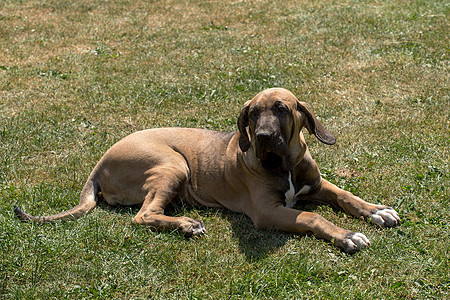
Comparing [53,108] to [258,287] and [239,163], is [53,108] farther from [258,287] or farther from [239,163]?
[258,287]

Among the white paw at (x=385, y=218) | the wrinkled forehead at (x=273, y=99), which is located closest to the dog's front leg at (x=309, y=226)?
the white paw at (x=385, y=218)

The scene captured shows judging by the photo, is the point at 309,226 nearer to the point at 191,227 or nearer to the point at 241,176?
the point at 241,176

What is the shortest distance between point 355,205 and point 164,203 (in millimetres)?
1945

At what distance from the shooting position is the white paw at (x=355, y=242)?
14.3 ft

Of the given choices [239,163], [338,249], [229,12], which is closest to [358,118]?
[239,163]

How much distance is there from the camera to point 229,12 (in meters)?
12.8

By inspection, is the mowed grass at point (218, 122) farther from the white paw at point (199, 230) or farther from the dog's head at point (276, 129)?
the dog's head at point (276, 129)

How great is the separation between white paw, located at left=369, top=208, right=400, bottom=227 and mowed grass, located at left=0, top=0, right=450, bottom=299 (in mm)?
96

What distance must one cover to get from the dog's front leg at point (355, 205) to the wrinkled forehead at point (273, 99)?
3.44ft

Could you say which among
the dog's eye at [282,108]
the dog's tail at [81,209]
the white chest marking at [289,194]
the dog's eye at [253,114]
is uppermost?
the dog's eye at [282,108]

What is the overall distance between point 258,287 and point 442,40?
26.7 ft

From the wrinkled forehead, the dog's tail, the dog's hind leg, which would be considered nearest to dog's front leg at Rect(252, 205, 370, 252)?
the dog's hind leg

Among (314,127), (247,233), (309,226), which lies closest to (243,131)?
(314,127)

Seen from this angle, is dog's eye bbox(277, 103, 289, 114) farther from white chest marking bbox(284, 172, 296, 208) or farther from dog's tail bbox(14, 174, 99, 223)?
dog's tail bbox(14, 174, 99, 223)
